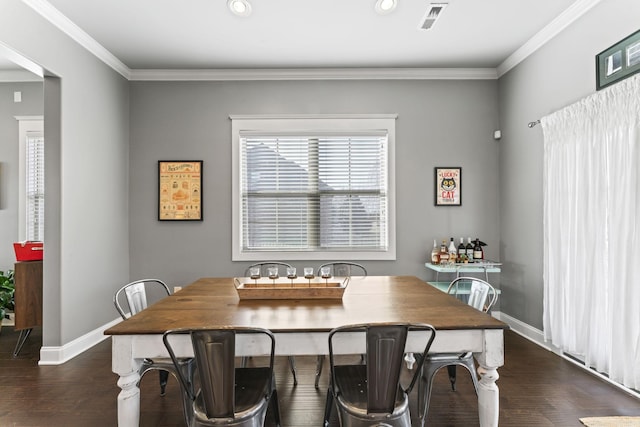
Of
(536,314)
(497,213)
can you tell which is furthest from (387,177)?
(536,314)

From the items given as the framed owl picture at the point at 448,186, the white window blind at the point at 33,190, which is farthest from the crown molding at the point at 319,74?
the white window blind at the point at 33,190

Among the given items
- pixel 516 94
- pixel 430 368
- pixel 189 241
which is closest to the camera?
pixel 430 368

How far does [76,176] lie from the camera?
3574 millimetres

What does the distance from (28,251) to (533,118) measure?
17.2 ft

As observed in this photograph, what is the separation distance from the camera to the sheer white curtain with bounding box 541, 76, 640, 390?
254cm

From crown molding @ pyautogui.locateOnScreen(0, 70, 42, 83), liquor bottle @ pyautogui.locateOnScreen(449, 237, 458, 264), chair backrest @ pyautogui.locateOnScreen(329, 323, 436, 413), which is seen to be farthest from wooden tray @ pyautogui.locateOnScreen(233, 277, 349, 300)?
crown molding @ pyautogui.locateOnScreen(0, 70, 42, 83)

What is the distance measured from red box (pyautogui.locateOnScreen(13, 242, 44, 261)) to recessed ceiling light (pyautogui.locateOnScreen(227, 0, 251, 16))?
290cm

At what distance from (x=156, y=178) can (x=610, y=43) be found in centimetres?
463

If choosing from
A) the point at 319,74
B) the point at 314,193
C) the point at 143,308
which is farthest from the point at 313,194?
the point at 143,308

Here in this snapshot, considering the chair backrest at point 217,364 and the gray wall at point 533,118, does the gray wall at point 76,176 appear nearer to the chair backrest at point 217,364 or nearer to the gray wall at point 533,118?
the chair backrest at point 217,364

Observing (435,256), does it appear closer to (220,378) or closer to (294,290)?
(294,290)

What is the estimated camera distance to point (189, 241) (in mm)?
4484

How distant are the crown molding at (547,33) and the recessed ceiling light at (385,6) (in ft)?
5.02

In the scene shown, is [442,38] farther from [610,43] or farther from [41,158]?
[41,158]
